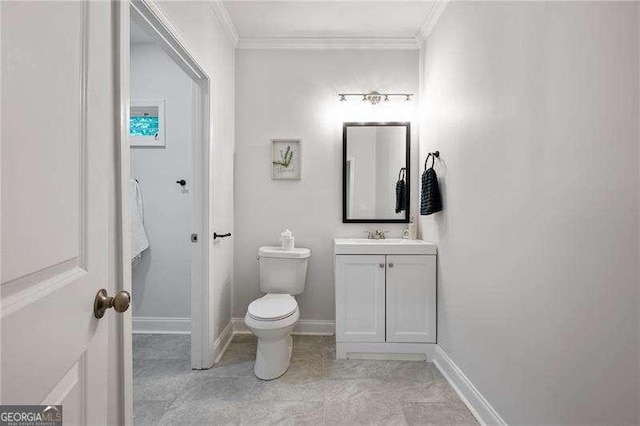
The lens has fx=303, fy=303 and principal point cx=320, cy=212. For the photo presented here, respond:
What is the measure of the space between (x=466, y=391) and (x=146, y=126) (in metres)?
3.08

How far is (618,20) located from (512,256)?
91cm

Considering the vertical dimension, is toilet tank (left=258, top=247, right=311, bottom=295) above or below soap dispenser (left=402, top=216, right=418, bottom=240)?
below

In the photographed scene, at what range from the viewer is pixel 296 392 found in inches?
72.9

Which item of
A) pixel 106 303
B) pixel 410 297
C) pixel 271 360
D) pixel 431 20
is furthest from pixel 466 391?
pixel 431 20

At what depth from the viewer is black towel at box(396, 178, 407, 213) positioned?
2648 millimetres

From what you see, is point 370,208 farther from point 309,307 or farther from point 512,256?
point 512,256

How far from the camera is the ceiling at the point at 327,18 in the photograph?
7.27 ft

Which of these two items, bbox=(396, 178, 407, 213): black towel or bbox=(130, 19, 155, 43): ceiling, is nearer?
bbox=(130, 19, 155, 43): ceiling

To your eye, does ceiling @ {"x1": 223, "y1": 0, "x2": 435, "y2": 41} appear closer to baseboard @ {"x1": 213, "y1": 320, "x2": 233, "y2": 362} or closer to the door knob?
the door knob

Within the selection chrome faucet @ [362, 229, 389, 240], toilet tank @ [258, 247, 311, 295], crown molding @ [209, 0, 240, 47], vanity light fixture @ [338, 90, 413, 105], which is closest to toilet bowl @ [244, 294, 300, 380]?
toilet tank @ [258, 247, 311, 295]

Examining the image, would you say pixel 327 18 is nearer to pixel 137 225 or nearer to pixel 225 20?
pixel 225 20

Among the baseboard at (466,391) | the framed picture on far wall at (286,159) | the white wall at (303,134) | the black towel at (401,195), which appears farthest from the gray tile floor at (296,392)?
the framed picture on far wall at (286,159)

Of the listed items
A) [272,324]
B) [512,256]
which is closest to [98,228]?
[272,324]

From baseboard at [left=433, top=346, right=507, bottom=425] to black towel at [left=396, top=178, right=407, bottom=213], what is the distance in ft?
3.71
